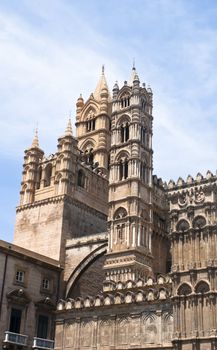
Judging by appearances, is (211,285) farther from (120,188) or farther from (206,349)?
(120,188)

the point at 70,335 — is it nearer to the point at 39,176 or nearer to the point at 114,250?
the point at 114,250

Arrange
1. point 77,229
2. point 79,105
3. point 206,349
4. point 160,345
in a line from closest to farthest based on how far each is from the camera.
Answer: point 206,349 < point 160,345 < point 77,229 < point 79,105

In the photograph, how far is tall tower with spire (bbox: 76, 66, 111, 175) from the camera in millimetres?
70625

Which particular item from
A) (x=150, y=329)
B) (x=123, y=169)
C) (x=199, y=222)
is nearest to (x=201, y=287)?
(x=199, y=222)

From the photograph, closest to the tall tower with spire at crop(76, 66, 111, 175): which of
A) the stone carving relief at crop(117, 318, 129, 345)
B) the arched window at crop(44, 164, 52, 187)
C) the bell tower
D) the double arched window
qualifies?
the arched window at crop(44, 164, 52, 187)

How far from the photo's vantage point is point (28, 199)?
2356 inches

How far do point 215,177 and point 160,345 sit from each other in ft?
80.1

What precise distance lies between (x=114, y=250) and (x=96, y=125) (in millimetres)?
28933

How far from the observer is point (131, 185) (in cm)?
5053

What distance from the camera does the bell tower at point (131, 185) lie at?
157ft

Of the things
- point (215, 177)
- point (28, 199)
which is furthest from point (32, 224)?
point (215, 177)

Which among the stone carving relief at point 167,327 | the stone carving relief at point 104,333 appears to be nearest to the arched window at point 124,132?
the stone carving relief at point 104,333

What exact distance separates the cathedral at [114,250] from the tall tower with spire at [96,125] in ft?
0.94

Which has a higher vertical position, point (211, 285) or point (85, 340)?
point (211, 285)
